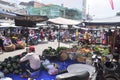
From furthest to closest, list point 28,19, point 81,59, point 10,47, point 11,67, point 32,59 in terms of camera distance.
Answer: point 10,47, point 81,59, point 28,19, point 11,67, point 32,59

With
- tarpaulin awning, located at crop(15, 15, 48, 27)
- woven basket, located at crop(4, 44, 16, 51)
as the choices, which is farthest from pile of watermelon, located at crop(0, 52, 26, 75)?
woven basket, located at crop(4, 44, 16, 51)

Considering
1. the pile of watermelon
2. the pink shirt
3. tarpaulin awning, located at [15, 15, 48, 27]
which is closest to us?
the pink shirt

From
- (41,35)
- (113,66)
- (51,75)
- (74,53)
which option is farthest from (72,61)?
(41,35)

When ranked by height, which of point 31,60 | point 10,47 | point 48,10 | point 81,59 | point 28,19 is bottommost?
point 10,47

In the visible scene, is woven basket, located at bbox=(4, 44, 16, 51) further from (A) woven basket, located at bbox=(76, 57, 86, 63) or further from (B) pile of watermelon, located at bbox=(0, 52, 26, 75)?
(B) pile of watermelon, located at bbox=(0, 52, 26, 75)

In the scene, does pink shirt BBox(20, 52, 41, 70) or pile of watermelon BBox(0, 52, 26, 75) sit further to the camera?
pile of watermelon BBox(0, 52, 26, 75)

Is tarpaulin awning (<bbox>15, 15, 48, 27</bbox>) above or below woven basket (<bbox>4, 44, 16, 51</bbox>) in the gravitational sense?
above

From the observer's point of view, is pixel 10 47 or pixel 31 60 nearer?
pixel 31 60

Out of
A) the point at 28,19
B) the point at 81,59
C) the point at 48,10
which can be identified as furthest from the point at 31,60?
the point at 48,10

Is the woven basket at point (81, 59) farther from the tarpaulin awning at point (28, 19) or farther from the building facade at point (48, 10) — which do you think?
the building facade at point (48, 10)

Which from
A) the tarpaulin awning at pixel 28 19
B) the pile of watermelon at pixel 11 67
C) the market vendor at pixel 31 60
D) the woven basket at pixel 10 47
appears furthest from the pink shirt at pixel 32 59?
the woven basket at pixel 10 47

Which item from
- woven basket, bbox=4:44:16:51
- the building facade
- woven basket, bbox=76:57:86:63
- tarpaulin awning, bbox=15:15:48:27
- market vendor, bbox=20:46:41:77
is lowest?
woven basket, bbox=4:44:16:51

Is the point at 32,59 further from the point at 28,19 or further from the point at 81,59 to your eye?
the point at 81,59

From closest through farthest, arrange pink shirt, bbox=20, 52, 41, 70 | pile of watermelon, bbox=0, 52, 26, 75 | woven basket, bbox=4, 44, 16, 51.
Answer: pink shirt, bbox=20, 52, 41, 70 → pile of watermelon, bbox=0, 52, 26, 75 → woven basket, bbox=4, 44, 16, 51
